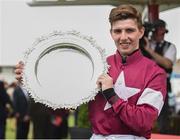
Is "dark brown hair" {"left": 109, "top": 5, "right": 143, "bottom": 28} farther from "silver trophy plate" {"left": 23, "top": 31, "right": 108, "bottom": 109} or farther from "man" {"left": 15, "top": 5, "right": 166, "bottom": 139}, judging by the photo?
"silver trophy plate" {"left": 23, "top": 31, "right": 108, "bottom": 109}

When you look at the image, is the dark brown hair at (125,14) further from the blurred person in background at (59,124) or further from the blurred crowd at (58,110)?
the blurred person in background at (59,124)

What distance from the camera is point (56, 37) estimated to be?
259 centimetres

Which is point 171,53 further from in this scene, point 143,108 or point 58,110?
point 143,108

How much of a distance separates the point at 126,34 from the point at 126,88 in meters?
0.25

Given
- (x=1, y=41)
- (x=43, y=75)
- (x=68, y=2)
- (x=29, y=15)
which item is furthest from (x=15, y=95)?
(x=43, y=75)

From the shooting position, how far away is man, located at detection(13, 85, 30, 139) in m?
10.4

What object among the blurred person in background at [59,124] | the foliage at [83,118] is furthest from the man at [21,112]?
the foliage at [83,118]

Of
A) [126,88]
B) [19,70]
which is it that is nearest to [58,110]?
[19,70]

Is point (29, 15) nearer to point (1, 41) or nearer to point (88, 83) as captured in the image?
point (1, 41)

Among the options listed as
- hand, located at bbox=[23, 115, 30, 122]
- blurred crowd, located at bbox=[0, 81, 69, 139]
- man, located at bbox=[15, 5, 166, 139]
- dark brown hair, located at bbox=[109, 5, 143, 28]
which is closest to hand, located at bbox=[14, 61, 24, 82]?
man, located at bbox=[15, 5, 166, 139]

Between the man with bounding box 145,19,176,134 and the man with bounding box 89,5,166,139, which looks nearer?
the man with bounding box 89,5,166,139

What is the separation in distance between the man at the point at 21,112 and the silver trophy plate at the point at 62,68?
310 inches

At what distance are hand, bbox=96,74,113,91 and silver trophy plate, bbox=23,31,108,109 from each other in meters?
0.05

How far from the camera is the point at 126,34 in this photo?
2.53 meters
